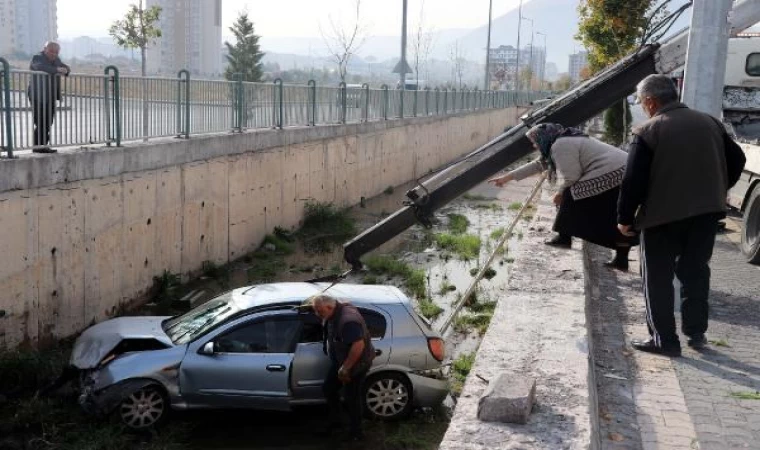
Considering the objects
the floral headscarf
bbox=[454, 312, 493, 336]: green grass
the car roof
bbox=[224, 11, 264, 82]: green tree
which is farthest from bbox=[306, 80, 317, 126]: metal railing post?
bbox=[224, 11, 264, 82]: green tree

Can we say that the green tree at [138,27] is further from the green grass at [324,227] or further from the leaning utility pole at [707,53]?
the leaning utility pole at [707,53]

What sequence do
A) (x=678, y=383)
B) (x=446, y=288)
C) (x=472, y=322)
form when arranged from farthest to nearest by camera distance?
(x=446, y=288)
(x=472, y=322)
(x=678, y=383)

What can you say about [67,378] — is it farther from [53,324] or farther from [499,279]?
[499,279]

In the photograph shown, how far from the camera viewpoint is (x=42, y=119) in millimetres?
10422

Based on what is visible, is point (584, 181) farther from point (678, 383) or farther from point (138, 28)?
point (138, 28)

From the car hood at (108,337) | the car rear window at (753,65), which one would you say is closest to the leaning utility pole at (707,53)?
the car hood at (108,337)

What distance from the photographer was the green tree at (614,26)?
2462 centimetres

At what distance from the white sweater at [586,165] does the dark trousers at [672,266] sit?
1723 millimetres

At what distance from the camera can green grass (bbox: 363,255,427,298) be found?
45.8ft

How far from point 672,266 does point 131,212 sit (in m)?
8.48

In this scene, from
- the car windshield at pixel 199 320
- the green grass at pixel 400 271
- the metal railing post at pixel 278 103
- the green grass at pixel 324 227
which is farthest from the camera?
the metal railing post at pixel 278 103

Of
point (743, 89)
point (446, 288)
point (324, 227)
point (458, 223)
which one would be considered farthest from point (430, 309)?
point (458, 223)

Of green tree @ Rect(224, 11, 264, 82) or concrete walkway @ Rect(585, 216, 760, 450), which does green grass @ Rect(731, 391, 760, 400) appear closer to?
concrete walkway @ Rect(585, 216, 760, 450)

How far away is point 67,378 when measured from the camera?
812 centimetres
